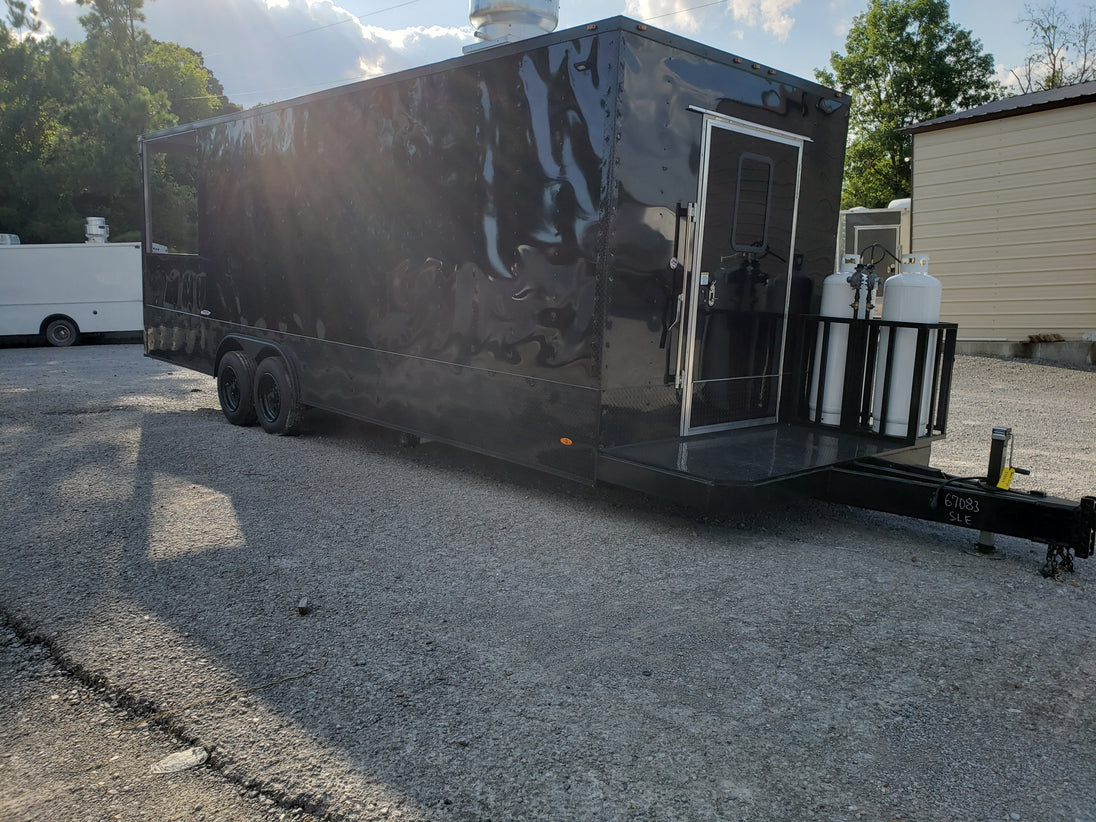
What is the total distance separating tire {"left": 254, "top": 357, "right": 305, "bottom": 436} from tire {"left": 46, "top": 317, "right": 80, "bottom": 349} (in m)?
11.2

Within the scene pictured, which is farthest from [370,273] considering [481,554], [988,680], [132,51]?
[132,51]

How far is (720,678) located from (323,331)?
483 centimetres

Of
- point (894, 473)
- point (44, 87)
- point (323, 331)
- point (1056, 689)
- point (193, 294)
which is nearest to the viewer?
point (1056, 689)

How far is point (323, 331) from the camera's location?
7.05 m

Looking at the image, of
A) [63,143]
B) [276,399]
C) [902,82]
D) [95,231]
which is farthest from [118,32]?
[276,399]

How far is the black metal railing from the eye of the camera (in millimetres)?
5527

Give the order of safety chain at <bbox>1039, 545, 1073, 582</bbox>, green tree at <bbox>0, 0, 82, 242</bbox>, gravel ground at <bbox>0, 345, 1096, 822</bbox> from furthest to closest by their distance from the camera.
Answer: green tree at <bbox>0, 0, 82, 242</bbox>
safety chain at <bbox>1039, 545, 1073, 582</bbox>
gravel ground at <bbox>0, 345, 1096, 822</bbox>

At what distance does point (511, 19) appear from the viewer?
656 centimetres

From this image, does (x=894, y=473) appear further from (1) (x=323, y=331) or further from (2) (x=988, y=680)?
(1) (x=323, y=331)

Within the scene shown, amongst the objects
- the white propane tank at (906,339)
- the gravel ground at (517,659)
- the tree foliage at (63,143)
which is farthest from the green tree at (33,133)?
the white propane tank at (906,339)

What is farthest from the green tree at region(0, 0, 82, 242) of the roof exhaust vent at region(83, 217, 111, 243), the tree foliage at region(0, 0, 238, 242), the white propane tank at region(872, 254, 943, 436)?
the white propane tank at region(872, 254, 943, 436)

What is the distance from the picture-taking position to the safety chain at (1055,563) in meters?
4.33

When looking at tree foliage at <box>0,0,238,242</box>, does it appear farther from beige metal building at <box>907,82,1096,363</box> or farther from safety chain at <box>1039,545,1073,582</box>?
safety chain at <box>1039,545,1073,582</box>

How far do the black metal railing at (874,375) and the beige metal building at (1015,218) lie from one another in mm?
8963
